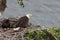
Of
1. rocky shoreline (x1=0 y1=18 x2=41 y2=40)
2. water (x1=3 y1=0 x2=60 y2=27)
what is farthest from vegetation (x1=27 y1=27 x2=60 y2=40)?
water (x1=3 y1=0 x2=60 y2=27)

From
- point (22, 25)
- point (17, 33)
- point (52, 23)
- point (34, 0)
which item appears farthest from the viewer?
point (34, 0)

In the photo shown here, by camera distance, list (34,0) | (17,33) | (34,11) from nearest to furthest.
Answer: (17,33), (34,11), (34,0)

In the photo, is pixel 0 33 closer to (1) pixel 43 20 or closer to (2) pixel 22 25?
(2) pixel 22 25

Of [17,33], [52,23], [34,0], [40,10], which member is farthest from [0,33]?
[34,0]

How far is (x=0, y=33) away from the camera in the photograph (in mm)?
6723

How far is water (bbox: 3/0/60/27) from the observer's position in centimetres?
968

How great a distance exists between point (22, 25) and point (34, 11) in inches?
121

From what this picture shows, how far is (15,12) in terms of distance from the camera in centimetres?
1004

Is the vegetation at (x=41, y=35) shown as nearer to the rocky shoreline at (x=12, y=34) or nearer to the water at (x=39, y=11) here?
the rocky shoreline at (x=12, y=34)

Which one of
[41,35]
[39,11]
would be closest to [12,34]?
[41,35]

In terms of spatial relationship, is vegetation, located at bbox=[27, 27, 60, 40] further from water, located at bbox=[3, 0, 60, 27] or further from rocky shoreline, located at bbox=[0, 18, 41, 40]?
water, located at bbox=[3, 0, 60, 27]

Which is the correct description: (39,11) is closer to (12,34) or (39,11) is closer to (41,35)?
(41,35)

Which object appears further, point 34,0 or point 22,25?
point 34,0

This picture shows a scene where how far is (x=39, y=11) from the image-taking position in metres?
10.2
